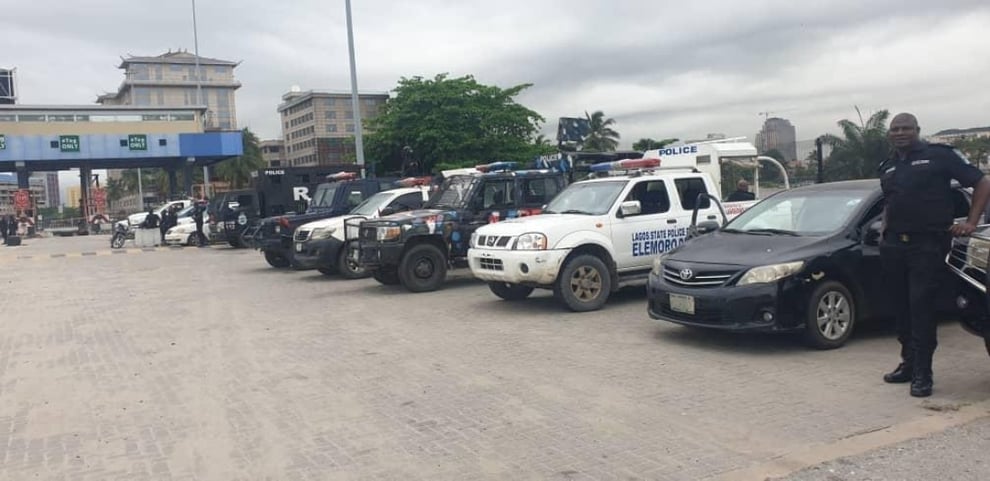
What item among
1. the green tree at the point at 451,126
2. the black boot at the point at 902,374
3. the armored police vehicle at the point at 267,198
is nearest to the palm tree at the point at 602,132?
the green tree at the point at 451,126

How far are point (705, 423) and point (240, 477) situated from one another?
2.96 metres

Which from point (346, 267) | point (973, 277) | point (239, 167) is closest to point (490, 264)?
point (346, 267)

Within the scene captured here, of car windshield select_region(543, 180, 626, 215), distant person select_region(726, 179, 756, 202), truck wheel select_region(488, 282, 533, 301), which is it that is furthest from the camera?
distant person select_region(726, 179, 756, 202)

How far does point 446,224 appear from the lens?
40.9 feet

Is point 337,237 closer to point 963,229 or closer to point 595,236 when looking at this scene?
point 595,236

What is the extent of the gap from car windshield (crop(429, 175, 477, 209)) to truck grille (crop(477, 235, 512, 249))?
7.63 feet

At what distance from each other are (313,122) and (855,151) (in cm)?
10315

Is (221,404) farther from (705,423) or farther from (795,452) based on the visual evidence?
(795,452)

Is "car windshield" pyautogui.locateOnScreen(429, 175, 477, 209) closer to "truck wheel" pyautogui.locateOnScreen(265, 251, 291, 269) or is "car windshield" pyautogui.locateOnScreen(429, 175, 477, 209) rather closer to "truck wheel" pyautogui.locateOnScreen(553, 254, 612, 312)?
"truck wheel" pyautogui.locateOnScreen(553, 254, 612, 312)

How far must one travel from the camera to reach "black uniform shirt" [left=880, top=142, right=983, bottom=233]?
556cm

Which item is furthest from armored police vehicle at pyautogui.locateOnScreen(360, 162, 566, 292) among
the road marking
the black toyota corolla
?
the road marking

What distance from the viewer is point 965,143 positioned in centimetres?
1048

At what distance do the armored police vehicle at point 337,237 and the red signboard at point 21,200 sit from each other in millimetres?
42135

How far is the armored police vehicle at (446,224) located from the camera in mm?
12227
